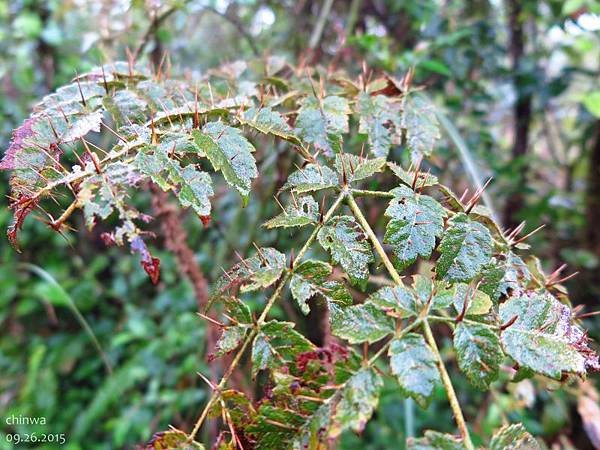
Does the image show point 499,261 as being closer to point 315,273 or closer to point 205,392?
point 315,273

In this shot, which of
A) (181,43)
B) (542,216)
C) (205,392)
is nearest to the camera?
(205,392)

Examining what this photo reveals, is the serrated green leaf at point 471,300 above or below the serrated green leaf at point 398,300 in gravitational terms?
below

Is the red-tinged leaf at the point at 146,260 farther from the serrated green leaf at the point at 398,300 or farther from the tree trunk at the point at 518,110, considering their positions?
the tree trunk at the point at 518,110

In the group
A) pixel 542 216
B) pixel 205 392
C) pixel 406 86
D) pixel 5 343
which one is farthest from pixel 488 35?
pixel 5 343

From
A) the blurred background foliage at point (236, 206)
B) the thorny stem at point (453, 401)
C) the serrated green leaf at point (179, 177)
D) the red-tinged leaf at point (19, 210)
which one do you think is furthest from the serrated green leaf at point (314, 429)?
the blurred background foliage at point (236, 206)

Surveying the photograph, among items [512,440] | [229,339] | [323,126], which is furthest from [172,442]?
[323,126]

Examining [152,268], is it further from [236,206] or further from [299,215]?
[236,206]
